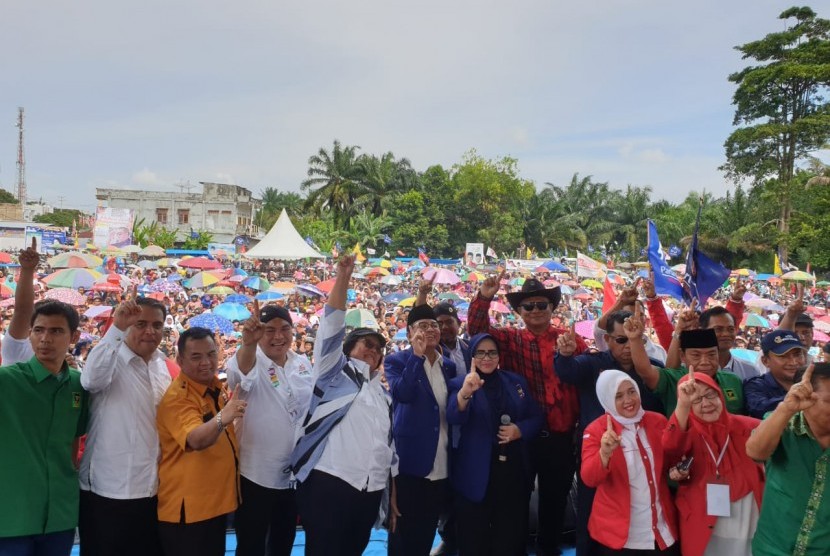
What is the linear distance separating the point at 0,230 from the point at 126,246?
64.3 ft

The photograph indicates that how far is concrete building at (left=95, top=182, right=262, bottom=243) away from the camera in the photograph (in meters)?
47.3

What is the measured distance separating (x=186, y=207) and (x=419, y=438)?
4785 cm

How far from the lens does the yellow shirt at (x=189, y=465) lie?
2.73 metres

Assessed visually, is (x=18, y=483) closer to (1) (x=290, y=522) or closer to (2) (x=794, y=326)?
(1) (x=290, y=522)

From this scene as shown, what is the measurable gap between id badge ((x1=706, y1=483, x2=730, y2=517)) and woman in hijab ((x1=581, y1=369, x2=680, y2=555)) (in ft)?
0.55

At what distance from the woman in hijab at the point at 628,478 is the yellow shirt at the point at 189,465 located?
1.63 meters

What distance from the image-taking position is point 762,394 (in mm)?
3084

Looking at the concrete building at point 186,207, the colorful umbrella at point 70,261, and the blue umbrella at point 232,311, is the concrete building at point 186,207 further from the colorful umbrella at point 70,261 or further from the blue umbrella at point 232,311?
the blue umbrella at point 232,311

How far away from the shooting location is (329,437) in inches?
116

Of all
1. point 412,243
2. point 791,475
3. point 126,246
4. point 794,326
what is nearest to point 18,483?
point 791,475

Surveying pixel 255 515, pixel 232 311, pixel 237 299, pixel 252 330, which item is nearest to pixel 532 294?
pixel 252 330

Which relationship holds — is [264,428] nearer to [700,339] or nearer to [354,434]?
[354,434]

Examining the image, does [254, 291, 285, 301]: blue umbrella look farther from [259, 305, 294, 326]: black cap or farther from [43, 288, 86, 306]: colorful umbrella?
[259, 305, 294, 326]: black cap

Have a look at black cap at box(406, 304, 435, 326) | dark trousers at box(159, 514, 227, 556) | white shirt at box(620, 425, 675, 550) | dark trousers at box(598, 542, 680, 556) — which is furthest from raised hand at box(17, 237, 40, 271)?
dark trousers at box(598, 542, 680, 556)
